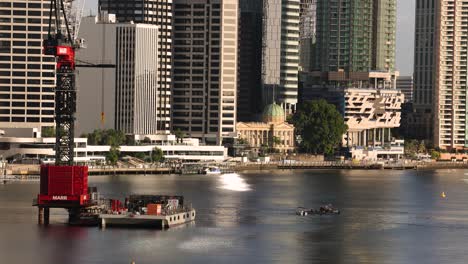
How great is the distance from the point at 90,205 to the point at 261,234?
12.8m

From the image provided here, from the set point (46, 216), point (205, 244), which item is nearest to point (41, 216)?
point (46, 216)

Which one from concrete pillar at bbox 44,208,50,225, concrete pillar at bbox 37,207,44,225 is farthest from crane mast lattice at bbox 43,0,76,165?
concrete pillar at bbox 37,207,44,225

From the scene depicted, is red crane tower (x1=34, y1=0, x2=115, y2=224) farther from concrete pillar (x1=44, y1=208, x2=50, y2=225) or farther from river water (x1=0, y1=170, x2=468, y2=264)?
river water (x1=0, y1=170, x2=468, y2=264)

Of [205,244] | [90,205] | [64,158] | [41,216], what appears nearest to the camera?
[205,244]

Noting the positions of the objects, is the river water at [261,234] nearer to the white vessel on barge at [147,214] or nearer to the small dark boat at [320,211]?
the small dark boat at [320,211]

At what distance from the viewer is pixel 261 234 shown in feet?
379

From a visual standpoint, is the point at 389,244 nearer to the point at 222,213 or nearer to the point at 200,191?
the point at 222,213

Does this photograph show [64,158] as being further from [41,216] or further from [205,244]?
[205,244]

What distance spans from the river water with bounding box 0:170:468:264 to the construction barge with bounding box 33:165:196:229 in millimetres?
1441

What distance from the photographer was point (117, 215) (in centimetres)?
11681

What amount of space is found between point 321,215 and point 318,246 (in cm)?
2700

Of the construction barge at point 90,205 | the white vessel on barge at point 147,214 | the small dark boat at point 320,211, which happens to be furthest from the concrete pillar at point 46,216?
the small dark boat at point 320,211

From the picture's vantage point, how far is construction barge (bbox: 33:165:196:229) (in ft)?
377

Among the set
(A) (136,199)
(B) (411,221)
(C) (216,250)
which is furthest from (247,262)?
(B) (411,221)
